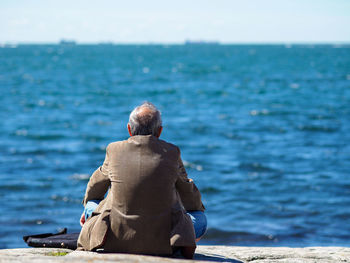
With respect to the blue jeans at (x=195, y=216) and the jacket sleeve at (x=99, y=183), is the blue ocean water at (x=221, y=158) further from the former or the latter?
the jacket sleeve at (x=99, y=183)

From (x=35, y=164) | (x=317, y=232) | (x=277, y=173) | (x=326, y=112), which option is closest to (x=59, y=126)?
(x=35, y=164)

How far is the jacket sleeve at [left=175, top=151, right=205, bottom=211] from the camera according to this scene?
3725 millimetres

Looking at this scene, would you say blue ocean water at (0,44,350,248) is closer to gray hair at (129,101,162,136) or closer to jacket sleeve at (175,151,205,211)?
jacket sleeve at (175,151,205,211)

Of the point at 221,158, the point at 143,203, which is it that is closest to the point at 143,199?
the point at 143,203

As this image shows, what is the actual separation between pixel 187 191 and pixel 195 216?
0.99 ft

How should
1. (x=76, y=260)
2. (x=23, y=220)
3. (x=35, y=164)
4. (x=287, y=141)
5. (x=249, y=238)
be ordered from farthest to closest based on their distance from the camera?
(x=287, y=141)
(x=35, y=164)
(x=23, y=220)
(x=249, y=238)
(x=76, y=260)

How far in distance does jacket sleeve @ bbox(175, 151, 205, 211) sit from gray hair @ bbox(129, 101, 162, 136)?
33cm

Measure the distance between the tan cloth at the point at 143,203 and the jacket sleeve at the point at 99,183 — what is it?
12 centimetres

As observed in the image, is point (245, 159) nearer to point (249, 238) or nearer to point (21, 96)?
point (249, 238)

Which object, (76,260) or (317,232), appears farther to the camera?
(317,232)

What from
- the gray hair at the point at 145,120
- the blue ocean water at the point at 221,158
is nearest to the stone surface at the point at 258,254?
the gray hair at the point at 145,120

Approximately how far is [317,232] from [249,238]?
129 cm

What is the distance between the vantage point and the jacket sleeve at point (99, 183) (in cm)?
378

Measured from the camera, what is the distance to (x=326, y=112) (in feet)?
84.1
